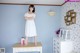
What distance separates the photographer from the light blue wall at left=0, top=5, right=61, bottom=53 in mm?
3660

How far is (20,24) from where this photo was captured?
3.70 meters

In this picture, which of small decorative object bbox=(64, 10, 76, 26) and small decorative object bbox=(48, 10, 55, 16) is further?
small decorative object bbox=(48, 10, 55, 16)

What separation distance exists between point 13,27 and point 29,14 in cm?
66

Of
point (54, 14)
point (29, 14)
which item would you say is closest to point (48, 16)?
point (54, 14)

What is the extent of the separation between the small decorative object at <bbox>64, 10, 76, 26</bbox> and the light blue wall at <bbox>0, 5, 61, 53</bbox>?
0.50 meters

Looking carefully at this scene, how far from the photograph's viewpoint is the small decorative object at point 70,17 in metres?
3.06

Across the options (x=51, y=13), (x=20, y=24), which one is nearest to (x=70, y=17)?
(x=51, y=13)

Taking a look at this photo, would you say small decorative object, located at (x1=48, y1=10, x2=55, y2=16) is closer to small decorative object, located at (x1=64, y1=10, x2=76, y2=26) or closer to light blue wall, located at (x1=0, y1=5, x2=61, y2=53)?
light blue wall, located at (x1=0, y1=5, x2=61, y2=53)

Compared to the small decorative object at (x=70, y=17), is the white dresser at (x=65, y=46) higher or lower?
lower

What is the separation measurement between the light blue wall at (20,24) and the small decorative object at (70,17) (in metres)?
0.50

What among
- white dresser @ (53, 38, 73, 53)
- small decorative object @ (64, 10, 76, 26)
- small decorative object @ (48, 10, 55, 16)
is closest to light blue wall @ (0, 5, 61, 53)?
small decorative object @ (48, 10, 55, 16)

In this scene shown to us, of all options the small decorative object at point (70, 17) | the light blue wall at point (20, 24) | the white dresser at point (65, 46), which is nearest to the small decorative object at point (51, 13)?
the light blue wall at point (20, 24)

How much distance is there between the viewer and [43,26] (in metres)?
3.76

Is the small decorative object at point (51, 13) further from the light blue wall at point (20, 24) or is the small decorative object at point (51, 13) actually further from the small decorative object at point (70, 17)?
the small decorative object at point (70, 17)
